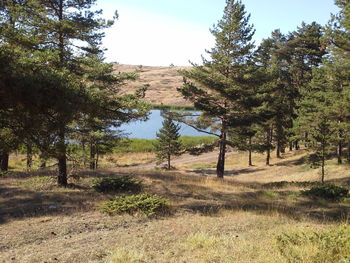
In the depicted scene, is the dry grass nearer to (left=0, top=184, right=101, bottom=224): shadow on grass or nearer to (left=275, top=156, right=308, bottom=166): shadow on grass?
(left=275, top=156, right=308, bottom=166): shadow on grass

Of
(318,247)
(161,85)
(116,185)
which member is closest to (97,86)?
(116,185)

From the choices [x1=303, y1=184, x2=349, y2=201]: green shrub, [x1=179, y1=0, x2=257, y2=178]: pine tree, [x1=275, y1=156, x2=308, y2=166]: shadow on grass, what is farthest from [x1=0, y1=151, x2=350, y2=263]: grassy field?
[x1=275, y1=156, x2=308, y2=166]: shadow on grass

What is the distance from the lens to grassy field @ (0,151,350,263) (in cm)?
602

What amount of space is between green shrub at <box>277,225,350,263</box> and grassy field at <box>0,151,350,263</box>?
0.02 m

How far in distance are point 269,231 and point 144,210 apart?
3.92 metres

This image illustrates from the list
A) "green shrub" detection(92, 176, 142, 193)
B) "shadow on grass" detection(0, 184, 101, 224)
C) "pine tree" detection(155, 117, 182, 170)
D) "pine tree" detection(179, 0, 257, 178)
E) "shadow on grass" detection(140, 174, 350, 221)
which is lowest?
"shadow on grass" detection(140, 174, 350, 221)

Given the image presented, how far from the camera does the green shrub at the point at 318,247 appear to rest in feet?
16.9

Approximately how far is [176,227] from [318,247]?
3.85 metres

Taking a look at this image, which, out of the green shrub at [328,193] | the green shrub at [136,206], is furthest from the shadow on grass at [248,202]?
the green shrub at [136,206]

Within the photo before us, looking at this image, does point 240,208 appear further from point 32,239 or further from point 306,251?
point 32,239

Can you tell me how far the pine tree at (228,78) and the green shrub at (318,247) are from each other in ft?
49.1

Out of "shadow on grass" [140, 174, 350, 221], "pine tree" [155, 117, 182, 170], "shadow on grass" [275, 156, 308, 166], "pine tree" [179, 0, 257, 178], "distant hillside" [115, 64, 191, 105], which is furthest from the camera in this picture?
"distant hillside" [115, 64, 191, 105]

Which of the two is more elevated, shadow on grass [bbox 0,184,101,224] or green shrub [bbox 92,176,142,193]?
green shrub [bbox 92,176,142,193]

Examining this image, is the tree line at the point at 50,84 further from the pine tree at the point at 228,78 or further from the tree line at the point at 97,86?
the pine tree at the point at 228,78
